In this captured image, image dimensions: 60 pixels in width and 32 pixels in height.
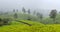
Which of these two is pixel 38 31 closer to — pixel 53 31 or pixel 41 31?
pixel 41 31

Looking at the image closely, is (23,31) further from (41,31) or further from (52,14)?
(52,14)

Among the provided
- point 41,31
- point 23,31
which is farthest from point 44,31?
point 23,31

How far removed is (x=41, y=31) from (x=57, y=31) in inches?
179

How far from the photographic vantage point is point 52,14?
345ft

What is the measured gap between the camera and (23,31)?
1485 inches

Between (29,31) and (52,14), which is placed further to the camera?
(52,14)

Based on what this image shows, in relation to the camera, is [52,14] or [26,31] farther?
[52,14]

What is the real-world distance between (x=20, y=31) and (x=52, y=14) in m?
71.0

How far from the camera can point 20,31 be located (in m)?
37.7

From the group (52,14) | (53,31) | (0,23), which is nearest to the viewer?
(53,31)

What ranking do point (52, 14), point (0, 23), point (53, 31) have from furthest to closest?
point (52, 14)
point (0, 23)
point (53, 31)

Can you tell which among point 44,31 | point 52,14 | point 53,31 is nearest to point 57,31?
point 53,31

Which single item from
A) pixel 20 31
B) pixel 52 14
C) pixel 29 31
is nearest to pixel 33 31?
pixel 29 31

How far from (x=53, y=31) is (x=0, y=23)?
25129 mm
